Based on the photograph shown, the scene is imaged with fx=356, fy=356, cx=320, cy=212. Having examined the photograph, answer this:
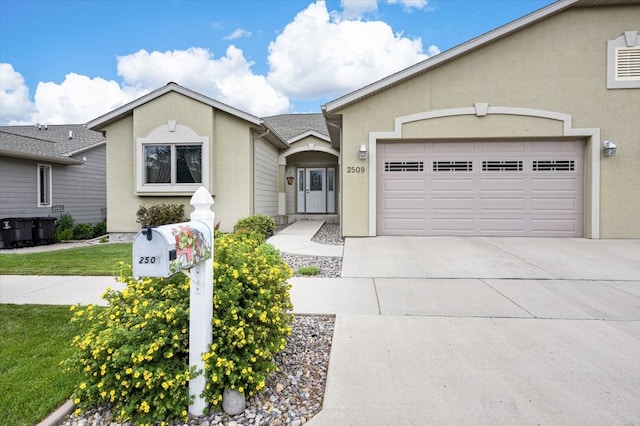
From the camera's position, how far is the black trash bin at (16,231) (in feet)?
36.8

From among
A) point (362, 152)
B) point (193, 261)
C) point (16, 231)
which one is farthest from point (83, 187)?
point (193, 261)

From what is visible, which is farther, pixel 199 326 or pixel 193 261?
pixel 199 326

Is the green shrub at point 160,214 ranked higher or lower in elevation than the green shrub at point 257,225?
higher

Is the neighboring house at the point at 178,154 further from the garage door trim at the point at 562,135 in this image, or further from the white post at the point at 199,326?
the white post at the point at 199,326

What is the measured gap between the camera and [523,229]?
29.6ft

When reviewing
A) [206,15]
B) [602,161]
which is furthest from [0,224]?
[602,161]

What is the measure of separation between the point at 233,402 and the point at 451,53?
904 cm

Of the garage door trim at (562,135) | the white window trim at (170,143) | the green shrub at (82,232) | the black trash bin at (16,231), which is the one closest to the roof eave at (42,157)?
the black trash bin at (16,231)

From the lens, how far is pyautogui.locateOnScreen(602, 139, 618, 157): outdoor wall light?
8.43 metres

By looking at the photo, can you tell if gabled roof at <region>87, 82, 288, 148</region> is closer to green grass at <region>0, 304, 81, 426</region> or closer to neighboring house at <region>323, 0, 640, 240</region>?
neighboring house at <region>323, 0, 640, 240</region>

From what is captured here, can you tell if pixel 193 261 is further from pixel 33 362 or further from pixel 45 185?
pixel 45 185

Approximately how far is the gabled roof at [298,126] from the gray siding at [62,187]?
323 inches

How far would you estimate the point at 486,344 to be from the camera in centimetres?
329

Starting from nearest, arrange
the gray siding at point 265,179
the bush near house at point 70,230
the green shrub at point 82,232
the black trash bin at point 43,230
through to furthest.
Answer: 1. the gray siding at point 265,179
2. the black trash bin at point 43,230
3. the bush near house at point 70,230
4. the green shrub at point 82,232
